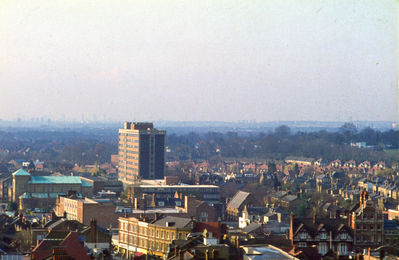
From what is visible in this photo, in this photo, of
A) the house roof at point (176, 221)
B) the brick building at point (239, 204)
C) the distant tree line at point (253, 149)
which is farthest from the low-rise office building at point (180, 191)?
the distant tree line at point (253, 149)

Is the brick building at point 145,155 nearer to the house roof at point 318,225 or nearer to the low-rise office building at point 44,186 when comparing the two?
the low-rise office building at point 44,186

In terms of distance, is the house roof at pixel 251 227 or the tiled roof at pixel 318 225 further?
the house roof at pixel 251 227

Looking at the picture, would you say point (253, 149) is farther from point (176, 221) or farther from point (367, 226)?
point (367, 226)

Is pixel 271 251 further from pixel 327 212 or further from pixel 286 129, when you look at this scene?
pixel 286 129

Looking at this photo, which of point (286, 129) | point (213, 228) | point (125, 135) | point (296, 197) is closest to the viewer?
point (213, 228)

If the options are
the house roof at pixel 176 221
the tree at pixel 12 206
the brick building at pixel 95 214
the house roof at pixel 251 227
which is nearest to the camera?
the house roof at pixel 176 221

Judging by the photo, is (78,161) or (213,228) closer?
(213,228)

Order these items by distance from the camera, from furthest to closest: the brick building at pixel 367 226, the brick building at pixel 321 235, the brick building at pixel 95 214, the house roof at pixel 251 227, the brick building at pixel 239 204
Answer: the brick building at pixel 239 204, the brick building at pixel 95 214, the house roof at pixel 251 227, the brick building at pixel 367 226, the brick building at pixel 321 235

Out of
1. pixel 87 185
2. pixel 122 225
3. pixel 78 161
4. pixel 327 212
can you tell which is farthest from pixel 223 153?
pixel 122 225

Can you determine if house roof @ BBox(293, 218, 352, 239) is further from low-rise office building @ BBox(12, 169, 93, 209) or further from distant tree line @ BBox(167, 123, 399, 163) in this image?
distant tree line @ BBox(167, 123, 399, 163)

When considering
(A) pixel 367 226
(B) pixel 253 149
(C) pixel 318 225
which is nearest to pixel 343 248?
(C) pixel 318 225

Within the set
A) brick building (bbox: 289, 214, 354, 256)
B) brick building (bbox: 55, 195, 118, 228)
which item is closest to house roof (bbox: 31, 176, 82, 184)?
brick building (bbox: 55, 195, 118, 228)
